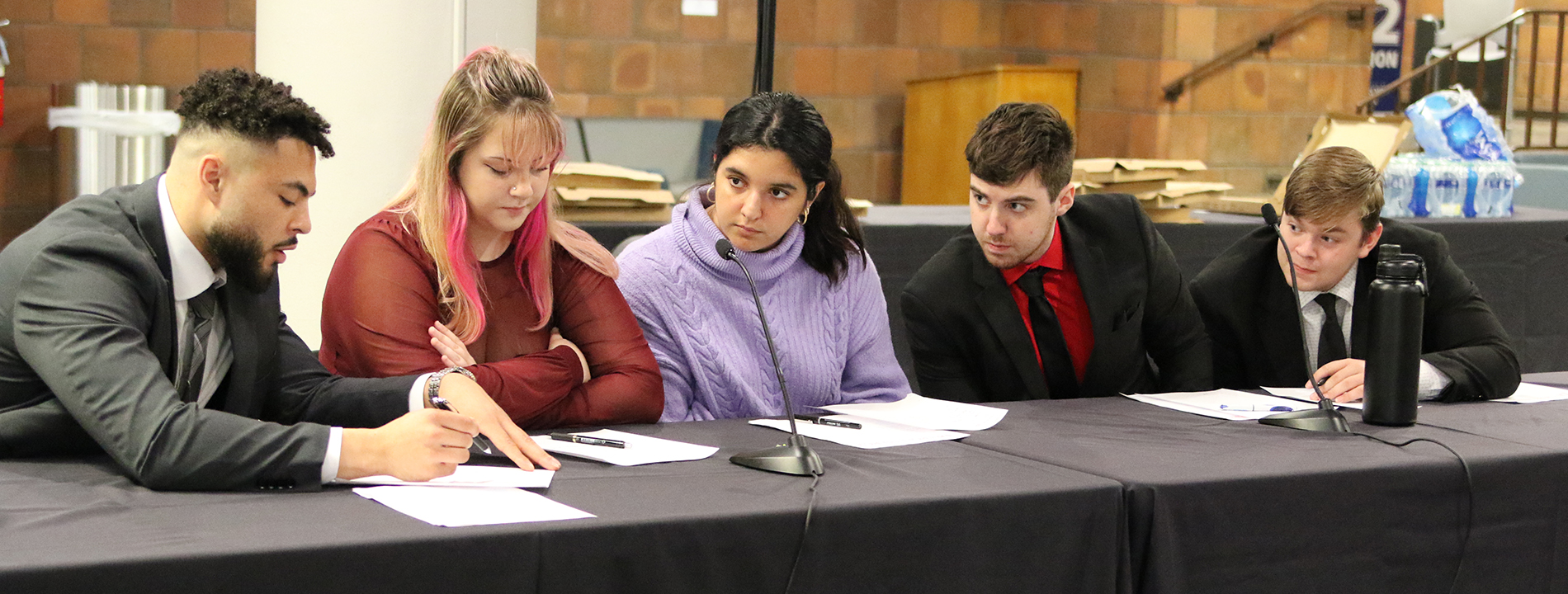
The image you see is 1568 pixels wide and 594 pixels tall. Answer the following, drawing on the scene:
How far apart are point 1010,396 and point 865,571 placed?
1.13m

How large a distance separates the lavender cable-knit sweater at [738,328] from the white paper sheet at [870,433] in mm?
276

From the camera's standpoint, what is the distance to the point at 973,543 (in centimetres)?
146

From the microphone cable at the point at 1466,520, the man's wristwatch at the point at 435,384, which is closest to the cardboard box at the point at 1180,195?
the microphone cable at the point at 1466,520

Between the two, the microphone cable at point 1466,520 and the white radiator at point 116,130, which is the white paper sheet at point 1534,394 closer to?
the microphone cable at point 1466,520

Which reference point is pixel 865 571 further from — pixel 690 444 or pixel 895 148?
pixel 895 148

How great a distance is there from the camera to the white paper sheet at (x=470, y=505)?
1.27 meters

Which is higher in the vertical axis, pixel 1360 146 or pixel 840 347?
pixel 1360 146

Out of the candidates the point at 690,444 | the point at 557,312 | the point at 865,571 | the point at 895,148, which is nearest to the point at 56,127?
the point at 895,148

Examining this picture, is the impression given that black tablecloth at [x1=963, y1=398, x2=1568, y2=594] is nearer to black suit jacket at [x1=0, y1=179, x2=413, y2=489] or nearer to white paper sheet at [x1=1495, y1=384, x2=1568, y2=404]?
white paper sheet at [x1=1495, y1=384, x2=1568, y2=404]

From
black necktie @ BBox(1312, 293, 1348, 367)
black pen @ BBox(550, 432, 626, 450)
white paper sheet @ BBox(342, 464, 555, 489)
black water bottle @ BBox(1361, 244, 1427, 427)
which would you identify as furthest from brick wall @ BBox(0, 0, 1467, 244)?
white paper sheet @ BBox(342, 464, 555, 489)

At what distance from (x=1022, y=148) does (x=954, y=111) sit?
4.21 m

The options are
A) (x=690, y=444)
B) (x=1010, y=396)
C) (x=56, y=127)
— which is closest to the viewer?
(x=690, y=444)

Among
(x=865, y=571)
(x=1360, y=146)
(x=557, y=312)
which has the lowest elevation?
(x=865, y=571)

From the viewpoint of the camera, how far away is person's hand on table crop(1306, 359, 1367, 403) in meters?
2.21
